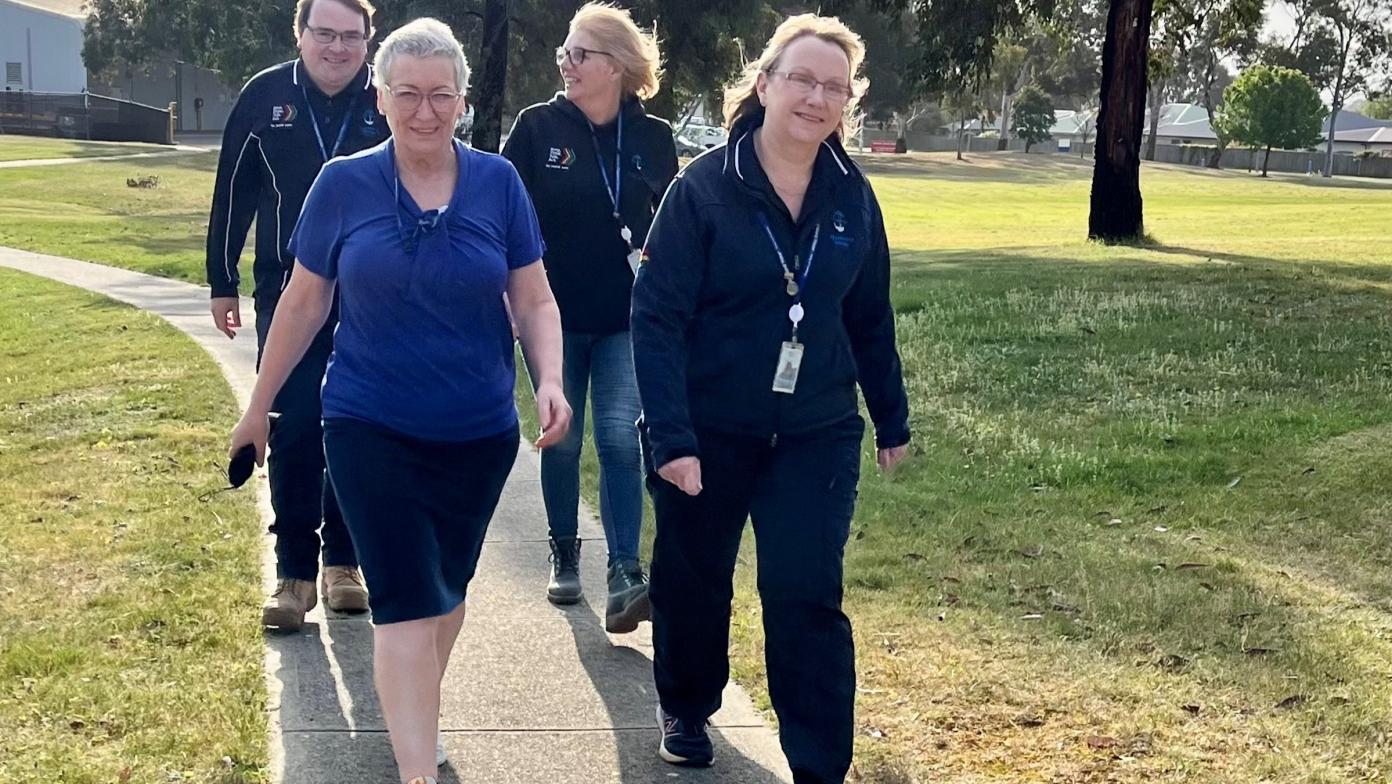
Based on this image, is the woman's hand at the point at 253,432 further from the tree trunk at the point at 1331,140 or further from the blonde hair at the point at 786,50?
the tree trunk at the point at 1331,140

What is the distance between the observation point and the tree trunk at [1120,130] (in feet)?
67.0

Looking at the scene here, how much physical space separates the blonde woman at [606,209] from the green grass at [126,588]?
129 cm

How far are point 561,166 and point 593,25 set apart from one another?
48 centimetres

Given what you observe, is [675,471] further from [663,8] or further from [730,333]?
[663,8]

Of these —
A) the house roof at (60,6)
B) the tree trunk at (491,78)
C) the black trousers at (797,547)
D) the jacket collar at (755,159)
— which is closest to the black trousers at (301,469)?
the black trousers at (797,547)

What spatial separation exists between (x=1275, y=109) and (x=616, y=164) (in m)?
73.0

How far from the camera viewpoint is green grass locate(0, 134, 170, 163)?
44006 millimetres

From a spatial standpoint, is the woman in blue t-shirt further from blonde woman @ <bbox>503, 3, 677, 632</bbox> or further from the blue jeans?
the blue jeans

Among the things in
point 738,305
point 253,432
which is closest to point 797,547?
point 738,305

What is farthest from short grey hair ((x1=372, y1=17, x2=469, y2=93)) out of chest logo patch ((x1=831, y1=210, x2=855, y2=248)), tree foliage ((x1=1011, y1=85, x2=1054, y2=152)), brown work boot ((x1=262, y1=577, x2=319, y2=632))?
tree foliage ((x1=1011, y1=85, x2=1054, y2=152))

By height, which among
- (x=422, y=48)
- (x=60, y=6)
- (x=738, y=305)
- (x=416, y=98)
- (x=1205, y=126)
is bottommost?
(x=738, y=305)

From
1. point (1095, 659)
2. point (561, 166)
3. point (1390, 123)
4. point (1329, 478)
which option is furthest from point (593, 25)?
point (1390, 123)

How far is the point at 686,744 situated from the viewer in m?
4.24

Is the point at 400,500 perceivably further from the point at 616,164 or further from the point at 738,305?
the point at 616,164
